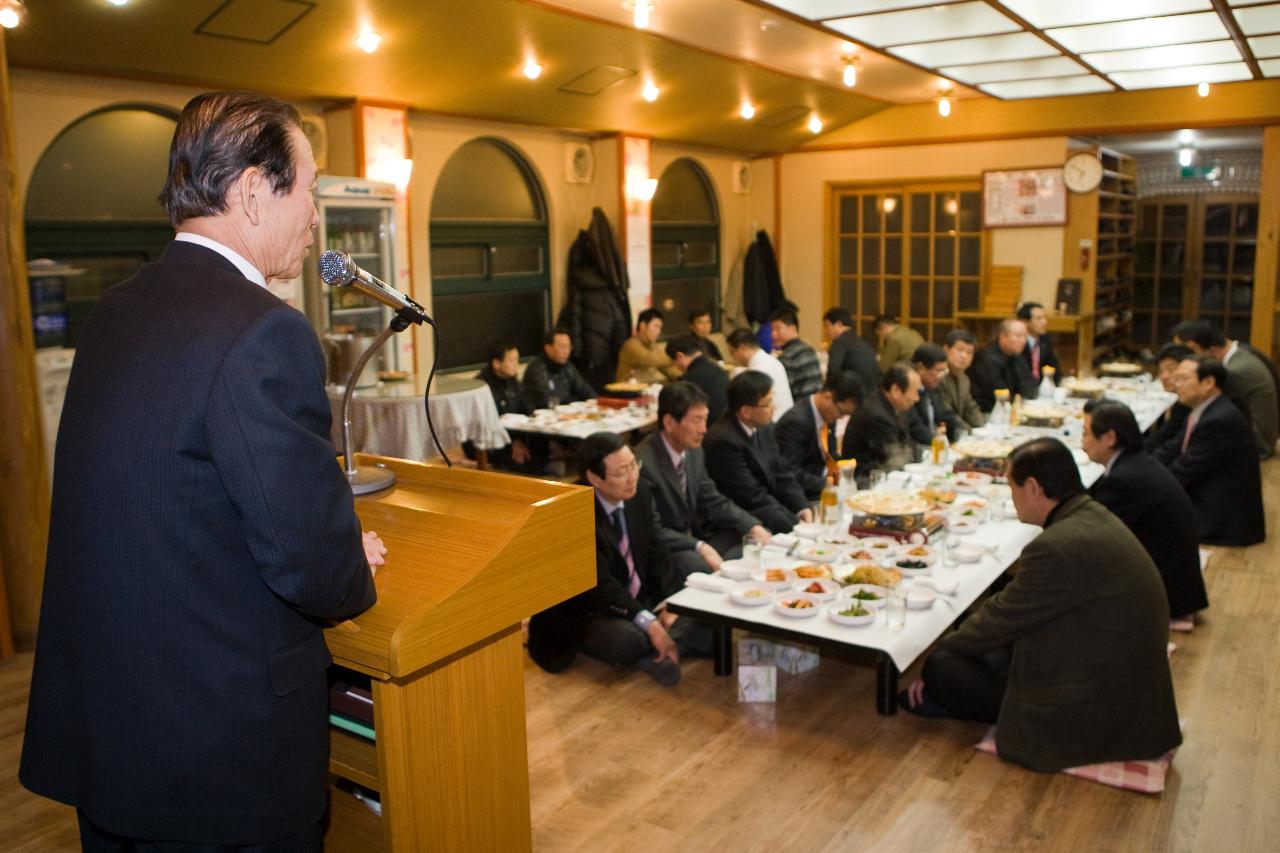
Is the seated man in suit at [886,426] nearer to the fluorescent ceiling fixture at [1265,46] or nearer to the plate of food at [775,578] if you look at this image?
the plate of food at [775,578]

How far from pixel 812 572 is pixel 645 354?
493 centimetres

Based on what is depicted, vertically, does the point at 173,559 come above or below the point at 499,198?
below

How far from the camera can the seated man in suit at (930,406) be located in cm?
633

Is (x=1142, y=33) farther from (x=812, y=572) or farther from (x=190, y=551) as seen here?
(x=190, y=551)

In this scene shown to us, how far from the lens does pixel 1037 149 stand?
10844 millimetres

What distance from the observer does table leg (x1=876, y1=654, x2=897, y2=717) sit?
3.78 metres

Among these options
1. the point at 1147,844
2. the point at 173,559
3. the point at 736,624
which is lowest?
the point at 1147,844

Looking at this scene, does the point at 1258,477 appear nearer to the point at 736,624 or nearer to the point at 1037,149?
the point at 736,624

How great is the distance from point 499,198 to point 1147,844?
25.0 feet

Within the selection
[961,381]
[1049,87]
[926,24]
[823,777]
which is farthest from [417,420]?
[1049,87]

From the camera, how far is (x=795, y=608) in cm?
368

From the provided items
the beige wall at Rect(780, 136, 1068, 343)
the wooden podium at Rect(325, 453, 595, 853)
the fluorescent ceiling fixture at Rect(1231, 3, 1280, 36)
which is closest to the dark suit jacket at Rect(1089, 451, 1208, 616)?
the wooden podium at Rect(325, 453, 595, 853)

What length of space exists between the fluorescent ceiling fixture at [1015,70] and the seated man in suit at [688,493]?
17.3 ft

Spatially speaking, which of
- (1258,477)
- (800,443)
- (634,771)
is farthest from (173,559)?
(1258,477)
